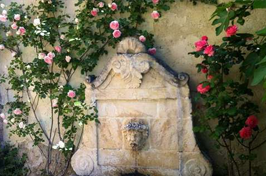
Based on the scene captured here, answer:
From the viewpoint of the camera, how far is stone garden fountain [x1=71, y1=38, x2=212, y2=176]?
10.8 ft

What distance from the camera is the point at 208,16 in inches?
138

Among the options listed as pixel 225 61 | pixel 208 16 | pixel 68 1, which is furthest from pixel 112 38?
pixel 225 61

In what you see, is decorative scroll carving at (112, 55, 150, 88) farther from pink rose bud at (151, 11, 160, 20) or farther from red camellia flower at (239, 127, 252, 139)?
red camellia flower at (239, 127, 252, 139)

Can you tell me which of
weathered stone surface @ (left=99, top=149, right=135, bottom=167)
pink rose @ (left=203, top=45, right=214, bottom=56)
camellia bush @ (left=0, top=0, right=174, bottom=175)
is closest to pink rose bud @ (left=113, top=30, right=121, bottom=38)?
camellia bush @ (left=0, top=0, right=174, bottom=175)

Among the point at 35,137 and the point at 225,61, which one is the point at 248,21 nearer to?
the point at 225,61

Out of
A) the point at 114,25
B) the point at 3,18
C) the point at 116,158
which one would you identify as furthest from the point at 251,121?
the point at 3,18

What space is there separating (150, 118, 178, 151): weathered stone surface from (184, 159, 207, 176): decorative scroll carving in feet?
0.63

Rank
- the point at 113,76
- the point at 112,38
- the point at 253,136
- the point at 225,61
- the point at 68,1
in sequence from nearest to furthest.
→ the point at 225,61
the point at 253,136
the point at 113,76
the point at 112,38
the point at 68,1

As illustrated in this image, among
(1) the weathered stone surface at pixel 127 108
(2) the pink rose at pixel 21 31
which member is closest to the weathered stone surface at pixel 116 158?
(1) the weathered stone surface at pixel 127 108

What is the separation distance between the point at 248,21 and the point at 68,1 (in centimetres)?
203

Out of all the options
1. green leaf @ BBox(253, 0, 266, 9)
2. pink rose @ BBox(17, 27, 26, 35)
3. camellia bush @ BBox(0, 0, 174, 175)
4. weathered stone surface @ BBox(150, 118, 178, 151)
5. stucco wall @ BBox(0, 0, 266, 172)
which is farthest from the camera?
pink rose @ BBox(17, 27, 26, 35)

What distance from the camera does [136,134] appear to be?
331 cm

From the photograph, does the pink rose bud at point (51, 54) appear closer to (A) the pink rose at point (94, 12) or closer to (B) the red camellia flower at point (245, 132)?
(A) the pink rose at point (94, 12)

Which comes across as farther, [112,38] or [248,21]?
[112,38]
